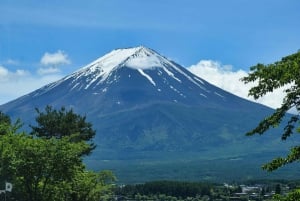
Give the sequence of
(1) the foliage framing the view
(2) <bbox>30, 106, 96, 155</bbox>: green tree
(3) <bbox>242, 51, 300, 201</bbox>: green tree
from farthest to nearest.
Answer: (2) <bbox>30, 106, 96, 155</bbox>: green tree → (1) the foliage framing the view → (3) <bbox>242, 51, 300, 201</bbox>: green tree

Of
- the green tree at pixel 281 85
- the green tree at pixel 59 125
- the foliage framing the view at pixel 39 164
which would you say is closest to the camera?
the green tree at pixel 281 85

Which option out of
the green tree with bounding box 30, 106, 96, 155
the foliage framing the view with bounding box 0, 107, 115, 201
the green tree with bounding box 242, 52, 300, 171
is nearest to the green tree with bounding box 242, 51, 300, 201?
the green tree with bounding box 242, 52, 300, 171

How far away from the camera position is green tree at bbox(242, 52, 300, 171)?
990 cm

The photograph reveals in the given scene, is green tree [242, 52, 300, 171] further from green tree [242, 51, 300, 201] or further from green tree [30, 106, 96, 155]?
green tree [30, 106, 96, 155]

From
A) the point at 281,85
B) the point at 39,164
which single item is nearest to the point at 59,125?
the point at 39,164

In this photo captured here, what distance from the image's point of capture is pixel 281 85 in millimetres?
10281

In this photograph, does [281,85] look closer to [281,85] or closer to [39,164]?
[281,85]

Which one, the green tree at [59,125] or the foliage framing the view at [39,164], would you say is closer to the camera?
the foliage framing the view at [39,164]

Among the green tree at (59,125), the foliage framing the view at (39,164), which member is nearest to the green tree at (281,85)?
the foliage framing the view at (39,164)

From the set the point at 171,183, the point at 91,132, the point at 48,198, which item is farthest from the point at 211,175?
the point at 48,198

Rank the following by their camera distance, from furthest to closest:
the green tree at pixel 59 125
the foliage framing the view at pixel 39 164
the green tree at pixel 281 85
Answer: the green tree at pixel 59 125 → the foliage framing the view at pixel 39 164 → the green tree at pixel 281 85

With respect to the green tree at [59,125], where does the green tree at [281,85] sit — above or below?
below

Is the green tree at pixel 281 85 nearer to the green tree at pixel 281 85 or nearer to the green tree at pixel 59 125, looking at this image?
the green tree at pixel 281 85

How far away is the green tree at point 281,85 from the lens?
9.90 meters
